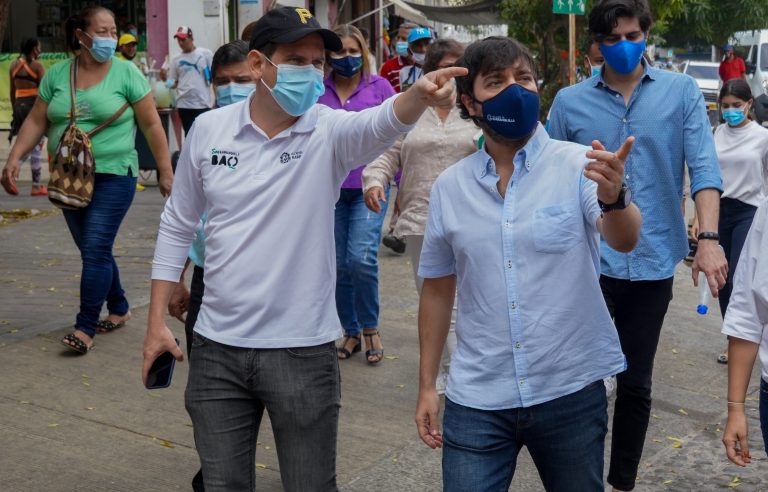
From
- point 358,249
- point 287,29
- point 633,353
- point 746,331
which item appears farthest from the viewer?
point 358,249

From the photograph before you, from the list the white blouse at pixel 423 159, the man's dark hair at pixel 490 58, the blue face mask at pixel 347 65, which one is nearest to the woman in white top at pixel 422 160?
the white blouse at pixel 423 159

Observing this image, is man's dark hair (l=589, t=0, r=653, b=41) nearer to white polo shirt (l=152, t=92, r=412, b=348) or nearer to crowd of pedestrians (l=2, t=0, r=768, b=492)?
crowd of pedestrians (l=2, t=0, r=768, b=492)

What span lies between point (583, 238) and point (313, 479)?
1043mm

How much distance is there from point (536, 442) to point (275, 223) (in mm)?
966

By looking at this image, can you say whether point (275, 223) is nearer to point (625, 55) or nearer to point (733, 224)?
point (625, 55)

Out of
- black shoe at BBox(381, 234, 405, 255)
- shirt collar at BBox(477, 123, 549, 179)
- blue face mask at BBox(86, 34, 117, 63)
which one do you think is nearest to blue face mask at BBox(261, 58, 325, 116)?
shirt collar at BBox(477, 123, 549, 179)

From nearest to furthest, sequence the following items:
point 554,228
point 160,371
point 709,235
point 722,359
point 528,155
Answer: point 554,228 → point 528,155 → point 160,371 → point 709,235 → point 722,359

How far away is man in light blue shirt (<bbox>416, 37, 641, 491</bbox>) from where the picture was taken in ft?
9.91

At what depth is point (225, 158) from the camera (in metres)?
3.37

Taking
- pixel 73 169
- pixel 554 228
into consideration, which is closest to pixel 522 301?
pixel 554 228

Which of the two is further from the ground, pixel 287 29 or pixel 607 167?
pixel 287 29

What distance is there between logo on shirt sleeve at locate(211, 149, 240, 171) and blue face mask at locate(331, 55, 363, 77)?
3025 millimetres

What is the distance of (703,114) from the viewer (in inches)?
171

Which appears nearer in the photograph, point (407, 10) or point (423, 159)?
point (423, 159)
